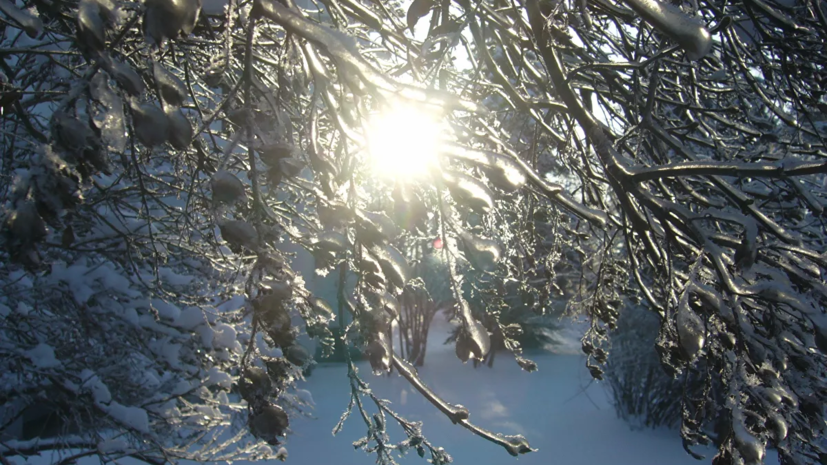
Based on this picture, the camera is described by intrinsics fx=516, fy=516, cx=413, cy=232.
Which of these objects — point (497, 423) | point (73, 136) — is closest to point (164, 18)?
point (73, 136)

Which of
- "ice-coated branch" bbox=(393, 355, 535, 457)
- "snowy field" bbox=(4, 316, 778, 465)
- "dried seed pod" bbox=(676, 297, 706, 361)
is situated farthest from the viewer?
"snowy field" bbox=(4, 316, 778, 465)

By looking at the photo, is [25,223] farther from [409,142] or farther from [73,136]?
[409,142]

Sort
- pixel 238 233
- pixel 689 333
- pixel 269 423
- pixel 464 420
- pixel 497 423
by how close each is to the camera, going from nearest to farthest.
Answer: pixel 238 233 → pixel 269 423 → pixel 689 333 → pixel 464 420 → pixel 497 423

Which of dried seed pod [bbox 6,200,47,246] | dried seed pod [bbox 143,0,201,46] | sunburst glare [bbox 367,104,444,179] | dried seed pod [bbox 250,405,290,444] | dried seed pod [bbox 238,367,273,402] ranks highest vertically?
dried seed pod [bbox 143,0,201,46]

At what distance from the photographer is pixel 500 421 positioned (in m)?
9.67

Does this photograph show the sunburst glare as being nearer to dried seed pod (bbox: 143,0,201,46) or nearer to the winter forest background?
the winter forest background

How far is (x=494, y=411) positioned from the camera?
10.3 meters

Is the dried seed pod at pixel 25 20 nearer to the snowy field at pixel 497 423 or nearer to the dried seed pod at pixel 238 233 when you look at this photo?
the dried seed pod at pixel 238 233

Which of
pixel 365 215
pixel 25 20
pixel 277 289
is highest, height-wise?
pixel 25 20

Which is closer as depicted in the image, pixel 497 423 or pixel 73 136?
pixel 73 136


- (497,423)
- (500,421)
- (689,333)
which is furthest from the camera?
(500,421)

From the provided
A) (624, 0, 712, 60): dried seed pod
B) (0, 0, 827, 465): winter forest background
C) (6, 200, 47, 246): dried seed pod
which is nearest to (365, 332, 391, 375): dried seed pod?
(0, 0, 827, 465): winter forest background

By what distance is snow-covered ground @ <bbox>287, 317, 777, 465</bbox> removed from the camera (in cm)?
806

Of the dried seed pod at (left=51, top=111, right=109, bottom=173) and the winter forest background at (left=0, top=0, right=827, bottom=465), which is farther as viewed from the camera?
the winter forest background at (left=0, top=0, right=827, bottom=465)
